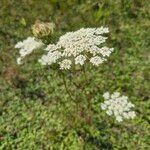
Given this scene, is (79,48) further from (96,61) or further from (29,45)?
(29,45)

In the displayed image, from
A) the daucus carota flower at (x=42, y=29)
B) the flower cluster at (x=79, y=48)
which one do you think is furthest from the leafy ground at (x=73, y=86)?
the daucus carota flower at (x=42, y=29)

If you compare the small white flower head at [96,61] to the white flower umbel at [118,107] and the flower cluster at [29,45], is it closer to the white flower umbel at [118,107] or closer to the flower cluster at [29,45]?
the white flower umbel at [118,107]

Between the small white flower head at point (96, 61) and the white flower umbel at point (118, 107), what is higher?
the small white flower head at point (96, 61)

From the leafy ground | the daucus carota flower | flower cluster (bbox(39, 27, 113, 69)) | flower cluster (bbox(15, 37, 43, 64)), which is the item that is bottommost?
the leafy ground

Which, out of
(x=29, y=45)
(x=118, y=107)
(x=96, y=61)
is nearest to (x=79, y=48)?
(x=96, y=61)

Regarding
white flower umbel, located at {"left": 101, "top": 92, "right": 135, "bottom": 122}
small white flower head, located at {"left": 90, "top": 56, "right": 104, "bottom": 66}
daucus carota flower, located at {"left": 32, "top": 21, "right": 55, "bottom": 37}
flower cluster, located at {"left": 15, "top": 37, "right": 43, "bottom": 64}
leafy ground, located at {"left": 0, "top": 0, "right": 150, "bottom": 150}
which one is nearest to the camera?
small white flower head, located at {"left": 90, "top": 56, "right": 104, "bottom": 66}

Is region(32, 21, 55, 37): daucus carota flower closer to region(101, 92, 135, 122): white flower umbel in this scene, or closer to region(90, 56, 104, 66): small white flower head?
region(90, 56, 104, 66): small white flower head

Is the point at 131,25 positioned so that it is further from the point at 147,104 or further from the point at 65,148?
the point at 65,148

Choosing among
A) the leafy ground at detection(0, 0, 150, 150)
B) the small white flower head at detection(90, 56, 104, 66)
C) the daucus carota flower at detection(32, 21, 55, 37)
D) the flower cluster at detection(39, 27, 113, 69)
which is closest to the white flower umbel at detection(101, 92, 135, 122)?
the leafy ground at detection(0, 0, 150, 150)
